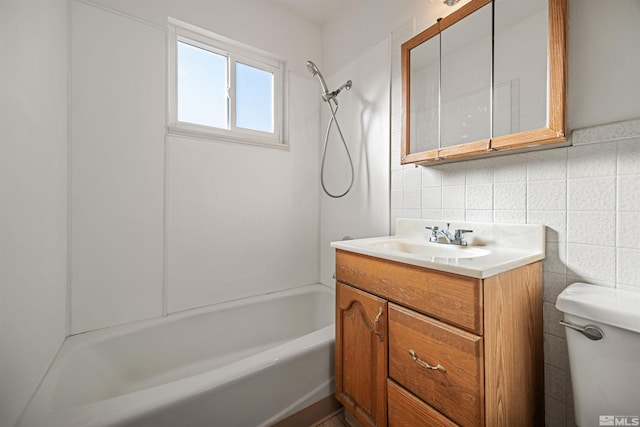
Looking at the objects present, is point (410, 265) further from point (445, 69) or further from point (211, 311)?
point (211, 311)

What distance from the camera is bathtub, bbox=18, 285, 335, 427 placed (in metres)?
0.85

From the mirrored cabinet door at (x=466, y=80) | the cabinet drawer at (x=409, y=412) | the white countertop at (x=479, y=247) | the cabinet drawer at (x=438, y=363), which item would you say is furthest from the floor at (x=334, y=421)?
the mirrored cabinet door at (x=466, y=80)

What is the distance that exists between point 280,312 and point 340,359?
0.77m

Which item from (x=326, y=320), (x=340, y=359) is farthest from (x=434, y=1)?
(x=326, y=320)

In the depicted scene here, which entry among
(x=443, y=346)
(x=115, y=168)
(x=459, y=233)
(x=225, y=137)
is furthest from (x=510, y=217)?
(x=115, y=168)

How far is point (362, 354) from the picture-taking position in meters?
1.07

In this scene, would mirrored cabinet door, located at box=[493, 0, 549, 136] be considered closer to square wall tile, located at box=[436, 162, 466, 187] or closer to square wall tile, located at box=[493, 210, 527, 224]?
square wall tile, located at box=[436, 162, 466, 187]

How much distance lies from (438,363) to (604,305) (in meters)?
0.46

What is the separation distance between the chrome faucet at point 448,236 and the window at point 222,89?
124 cm

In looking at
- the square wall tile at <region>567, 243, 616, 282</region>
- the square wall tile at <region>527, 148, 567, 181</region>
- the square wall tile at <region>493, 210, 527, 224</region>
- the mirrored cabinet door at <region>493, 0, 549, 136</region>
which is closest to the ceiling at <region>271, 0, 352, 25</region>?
the mirrored cabinet door at <region>493, 0, 549, 136</region>

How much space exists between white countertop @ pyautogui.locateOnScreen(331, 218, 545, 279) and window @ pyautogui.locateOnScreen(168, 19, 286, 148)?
115 centimetres

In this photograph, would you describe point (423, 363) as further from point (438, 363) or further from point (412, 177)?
point (412, 177)

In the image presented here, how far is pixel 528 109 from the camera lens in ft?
3.15

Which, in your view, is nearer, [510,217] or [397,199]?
[510,217]
